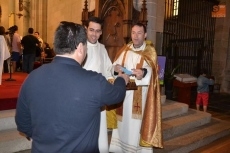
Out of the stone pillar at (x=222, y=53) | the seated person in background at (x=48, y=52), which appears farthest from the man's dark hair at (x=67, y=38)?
the stone pillar at (x=222, y=53)

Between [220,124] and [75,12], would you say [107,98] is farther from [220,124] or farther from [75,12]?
[75,12]

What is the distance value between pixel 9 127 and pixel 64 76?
258 centimetres

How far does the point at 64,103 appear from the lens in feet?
4.85

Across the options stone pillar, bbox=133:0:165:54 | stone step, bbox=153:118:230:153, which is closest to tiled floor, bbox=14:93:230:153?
stone step, bbox=153:118:230:153

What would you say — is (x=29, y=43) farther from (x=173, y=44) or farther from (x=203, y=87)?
(x=203, y=87)

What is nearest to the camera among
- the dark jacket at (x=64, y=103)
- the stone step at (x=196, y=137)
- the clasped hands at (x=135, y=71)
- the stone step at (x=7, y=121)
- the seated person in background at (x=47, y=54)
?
the dark jacket at (x=64, y=103)

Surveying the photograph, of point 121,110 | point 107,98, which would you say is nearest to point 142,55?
point 121,110

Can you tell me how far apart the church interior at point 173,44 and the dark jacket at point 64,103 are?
191 cm

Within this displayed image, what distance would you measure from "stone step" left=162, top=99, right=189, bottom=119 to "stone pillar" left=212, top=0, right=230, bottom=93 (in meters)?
5.98

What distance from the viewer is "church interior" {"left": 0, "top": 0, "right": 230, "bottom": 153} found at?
14.9 ft

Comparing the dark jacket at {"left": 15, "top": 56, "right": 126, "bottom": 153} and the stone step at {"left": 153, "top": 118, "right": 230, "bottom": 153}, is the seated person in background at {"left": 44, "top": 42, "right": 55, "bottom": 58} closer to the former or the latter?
the stone step at {"left": 153, "top": 118, "right": 230, "bottom": 153}

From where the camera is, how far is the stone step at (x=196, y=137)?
13.7ft

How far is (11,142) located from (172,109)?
322cm

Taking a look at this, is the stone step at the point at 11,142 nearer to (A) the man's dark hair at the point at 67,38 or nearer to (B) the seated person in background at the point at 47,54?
(A) the man's dark hair at the point at 67,38
